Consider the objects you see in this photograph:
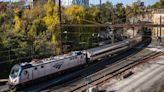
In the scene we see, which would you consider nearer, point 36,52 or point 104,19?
point 36,52

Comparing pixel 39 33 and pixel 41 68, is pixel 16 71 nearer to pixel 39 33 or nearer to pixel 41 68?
pixel 41 68

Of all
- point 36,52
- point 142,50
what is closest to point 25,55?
point 36,52

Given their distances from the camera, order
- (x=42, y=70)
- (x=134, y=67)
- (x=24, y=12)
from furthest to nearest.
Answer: (x=24, y=12)
(x=134, y=67)
(x=42, y=70)

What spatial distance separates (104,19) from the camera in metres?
90.1

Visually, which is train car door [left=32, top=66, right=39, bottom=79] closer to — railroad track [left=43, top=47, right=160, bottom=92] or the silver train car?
the silver train car

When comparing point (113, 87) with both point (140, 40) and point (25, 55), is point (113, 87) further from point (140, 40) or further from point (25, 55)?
point (140, 40)

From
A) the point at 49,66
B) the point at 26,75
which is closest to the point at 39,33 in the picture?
the point at 49,66

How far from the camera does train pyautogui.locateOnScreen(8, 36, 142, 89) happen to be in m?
36.1

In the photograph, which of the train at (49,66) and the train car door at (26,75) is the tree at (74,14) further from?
the train car door at (26,75)

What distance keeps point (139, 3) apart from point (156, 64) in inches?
3074

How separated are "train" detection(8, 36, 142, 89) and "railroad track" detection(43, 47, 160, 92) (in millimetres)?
A: 3135

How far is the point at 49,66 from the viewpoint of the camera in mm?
40250

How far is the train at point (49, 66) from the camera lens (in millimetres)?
36125

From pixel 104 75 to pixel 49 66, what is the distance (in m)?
7.06
